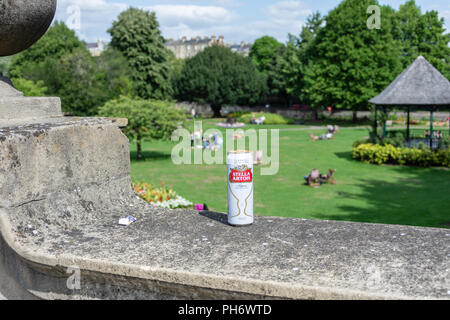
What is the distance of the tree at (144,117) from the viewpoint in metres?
22.0

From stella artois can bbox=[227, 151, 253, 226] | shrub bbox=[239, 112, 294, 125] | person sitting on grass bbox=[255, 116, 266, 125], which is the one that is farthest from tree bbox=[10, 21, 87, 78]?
stella artois can bbox=[227, 151, 253, 226]

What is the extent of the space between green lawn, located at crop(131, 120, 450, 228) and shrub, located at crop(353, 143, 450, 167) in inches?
28.0

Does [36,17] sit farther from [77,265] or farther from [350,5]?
[350,5]

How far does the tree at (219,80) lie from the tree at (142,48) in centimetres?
758

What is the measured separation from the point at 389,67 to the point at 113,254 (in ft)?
147

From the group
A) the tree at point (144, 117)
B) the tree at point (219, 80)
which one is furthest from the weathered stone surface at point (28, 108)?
the tree at point (219, 80)

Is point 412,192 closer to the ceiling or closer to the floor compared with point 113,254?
closer to the floor


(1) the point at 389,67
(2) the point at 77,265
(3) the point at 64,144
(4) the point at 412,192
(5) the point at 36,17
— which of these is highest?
(1) the point at 389,67

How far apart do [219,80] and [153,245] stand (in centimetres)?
5511

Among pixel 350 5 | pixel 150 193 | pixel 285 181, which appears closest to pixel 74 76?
pixel 285 181

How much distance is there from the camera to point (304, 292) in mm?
2473

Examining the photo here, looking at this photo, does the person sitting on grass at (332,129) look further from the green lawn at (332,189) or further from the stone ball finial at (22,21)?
the stone ball finial at (22,21)

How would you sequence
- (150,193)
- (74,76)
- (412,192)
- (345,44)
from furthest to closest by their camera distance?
(345,44) → (74,76) → (412,192) → (150,193)

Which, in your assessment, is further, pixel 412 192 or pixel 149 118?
pixel 149 118
